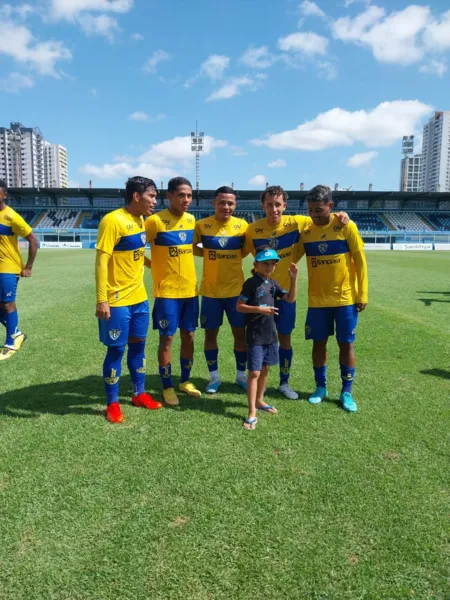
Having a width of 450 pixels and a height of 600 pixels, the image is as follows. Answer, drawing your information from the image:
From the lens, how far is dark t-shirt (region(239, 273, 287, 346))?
3.86 metres

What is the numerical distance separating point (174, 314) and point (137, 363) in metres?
0.63

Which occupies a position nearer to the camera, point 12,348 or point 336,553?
point 336,553

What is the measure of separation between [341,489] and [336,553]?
2.05 feet

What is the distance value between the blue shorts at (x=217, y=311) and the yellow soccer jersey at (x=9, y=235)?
3216mm

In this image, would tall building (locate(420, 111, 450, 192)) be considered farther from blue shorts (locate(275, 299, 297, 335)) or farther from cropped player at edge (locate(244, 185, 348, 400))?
blue shorts (locate(275, 299, 297, 335))

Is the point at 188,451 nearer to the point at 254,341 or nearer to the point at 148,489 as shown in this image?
the point at 148,489

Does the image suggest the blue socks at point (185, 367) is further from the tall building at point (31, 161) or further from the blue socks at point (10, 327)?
the tall building at point (31, 161)

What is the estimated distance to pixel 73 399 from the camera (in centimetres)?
446

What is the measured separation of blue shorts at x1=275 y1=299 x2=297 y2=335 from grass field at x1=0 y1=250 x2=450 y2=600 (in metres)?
0.78

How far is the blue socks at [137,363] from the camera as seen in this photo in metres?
4.25

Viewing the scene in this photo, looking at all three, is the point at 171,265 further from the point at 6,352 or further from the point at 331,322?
the point at 6,352

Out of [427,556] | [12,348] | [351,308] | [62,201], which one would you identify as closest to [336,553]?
[427,556]

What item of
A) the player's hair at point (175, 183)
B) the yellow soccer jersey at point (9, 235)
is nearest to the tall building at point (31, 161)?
the yellow soccer jersey at point (9, 235)

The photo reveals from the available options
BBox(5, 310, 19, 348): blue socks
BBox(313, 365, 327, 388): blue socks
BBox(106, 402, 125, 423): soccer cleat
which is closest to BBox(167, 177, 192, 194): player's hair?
BBox(106, 402, 125, 423): soccer cleat
